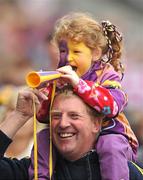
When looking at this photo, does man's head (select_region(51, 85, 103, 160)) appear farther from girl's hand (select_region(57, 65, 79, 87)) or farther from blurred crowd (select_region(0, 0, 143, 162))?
blurred crowd (select_region(0, 0, 143, 162))

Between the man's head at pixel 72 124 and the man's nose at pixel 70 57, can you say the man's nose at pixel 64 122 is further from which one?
the man's nose at pixel 70 57

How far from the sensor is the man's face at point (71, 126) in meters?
2.74

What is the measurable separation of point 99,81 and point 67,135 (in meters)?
0.30

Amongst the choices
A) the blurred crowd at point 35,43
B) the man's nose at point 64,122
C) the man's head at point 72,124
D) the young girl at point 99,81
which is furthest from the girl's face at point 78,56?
the blurred crowd at point 35,43

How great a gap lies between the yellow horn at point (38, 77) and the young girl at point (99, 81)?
61 mm

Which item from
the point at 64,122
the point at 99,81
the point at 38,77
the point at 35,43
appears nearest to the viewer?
the point at 38,77

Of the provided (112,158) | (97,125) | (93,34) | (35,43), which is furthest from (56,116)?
(35,43)

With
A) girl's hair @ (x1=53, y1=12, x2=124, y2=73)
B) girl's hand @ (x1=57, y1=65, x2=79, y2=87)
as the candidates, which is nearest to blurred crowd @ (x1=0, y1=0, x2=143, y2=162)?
girl's hair @ (x1=53, y1=12, x2=124, y2=73)

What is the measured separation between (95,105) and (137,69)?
188 inches

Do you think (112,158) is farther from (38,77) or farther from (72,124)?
(38,77)

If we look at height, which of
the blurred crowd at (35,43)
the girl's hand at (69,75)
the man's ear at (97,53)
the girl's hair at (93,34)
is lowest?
the blurred crowd at (35,43)

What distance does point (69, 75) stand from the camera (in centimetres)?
265

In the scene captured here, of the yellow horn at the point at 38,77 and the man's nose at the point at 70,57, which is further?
the man's nose at the point at 70,57

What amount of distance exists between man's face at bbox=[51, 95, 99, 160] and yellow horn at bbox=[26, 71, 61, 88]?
0.20m
